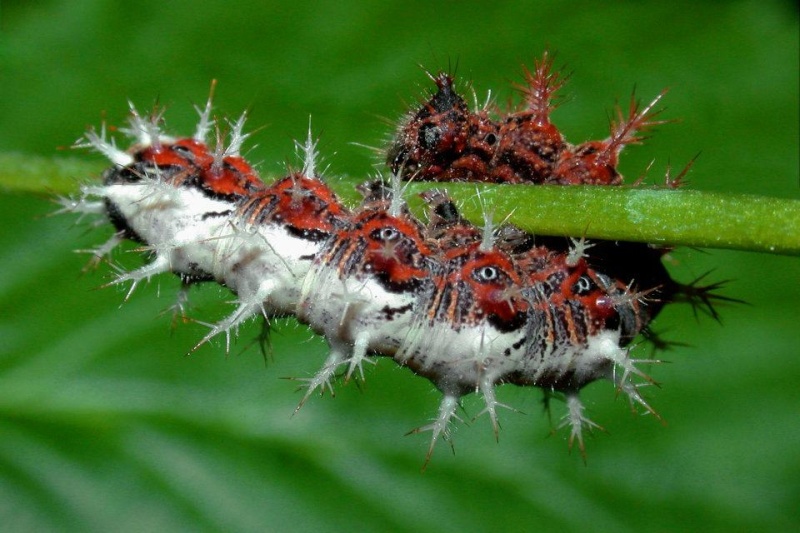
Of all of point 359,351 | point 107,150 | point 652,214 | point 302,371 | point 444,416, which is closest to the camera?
point 652,214

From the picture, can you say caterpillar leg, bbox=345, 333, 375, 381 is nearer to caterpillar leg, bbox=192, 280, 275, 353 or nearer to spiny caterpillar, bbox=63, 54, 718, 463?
spiny caterpillar, bbox=63, 54, 718, 463

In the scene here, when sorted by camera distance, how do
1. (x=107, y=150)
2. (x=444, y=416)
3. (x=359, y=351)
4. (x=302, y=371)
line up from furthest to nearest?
(x=302, y=371)
(x=107, y=150)
(x=444, y=416)
(x=359, y=351)

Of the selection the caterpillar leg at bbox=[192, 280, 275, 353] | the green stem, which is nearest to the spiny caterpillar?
the caterpillar leg at bbox=[192, 280, 275, 353]

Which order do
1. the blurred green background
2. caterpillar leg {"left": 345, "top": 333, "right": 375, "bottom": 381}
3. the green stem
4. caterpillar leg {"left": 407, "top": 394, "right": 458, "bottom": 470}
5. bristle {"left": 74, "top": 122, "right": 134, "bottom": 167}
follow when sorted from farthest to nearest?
the blurred green background
bristle {"left": 74, "top": 122, "right": 134, "bottom": 167}
caterpillar leg {"left": 407, "top": 394, "right": 458, "bottom": 470}
caterpillar leg {"left": 345, "top": 333, "right": 375, "bottom": 381}
the green stem

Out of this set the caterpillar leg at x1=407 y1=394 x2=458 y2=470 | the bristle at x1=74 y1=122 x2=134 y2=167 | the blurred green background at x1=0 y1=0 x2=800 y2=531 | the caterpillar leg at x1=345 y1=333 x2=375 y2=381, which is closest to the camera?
the caterpillar leg at x1=345 y1=333 x2=375 y2=381

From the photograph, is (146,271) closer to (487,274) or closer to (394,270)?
(394,270)

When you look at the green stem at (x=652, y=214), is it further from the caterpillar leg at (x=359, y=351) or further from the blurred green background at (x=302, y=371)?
the blurred green background at (x=302, y=371)

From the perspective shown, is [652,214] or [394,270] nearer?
[652,214]

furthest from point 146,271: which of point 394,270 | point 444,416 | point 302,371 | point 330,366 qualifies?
point 302,371
